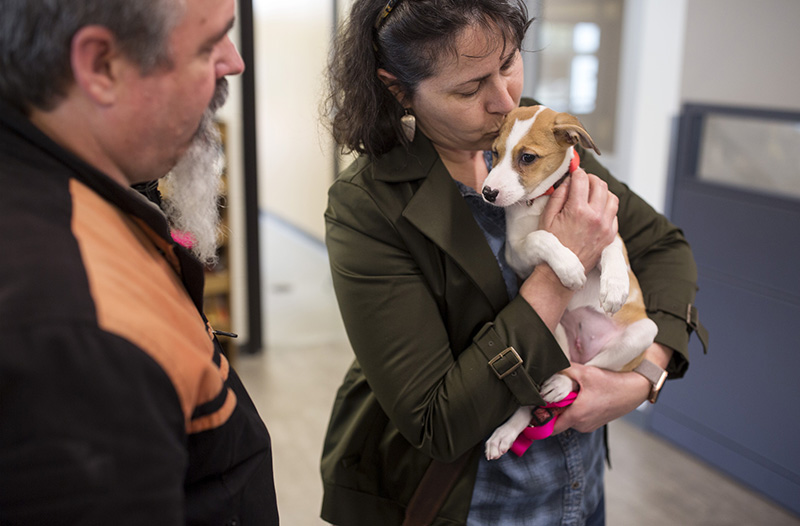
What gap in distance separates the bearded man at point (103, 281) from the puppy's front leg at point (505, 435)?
1.66 feet

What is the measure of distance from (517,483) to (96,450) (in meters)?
0.80

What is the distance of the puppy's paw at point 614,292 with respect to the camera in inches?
45.6

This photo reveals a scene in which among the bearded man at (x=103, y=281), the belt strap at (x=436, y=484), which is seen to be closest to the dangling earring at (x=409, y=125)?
the bearded man at (x=103, y=281)

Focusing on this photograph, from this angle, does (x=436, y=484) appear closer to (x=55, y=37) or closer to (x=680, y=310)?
(x=680, y=310)

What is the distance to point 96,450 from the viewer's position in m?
0.54

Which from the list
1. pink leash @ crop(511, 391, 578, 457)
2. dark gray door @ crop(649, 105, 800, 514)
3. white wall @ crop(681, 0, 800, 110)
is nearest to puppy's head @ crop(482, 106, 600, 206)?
pink leash @ crop(511, 391, 578, 457)

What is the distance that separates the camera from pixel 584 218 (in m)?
1.14

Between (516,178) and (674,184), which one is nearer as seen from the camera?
(516,178)

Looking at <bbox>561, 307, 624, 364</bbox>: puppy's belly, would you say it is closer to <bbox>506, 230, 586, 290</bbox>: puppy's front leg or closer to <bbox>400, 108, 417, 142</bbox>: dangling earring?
<bbox>506, 230, 586, 290</bbox>: puppy's front leg

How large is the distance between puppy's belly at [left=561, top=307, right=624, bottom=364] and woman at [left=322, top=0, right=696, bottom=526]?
A: 0.32 ft

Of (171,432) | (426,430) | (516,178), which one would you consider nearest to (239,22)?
(516,178)

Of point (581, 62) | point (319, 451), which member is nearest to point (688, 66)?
point (581, 62)

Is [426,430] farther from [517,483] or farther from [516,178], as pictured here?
[516,178]

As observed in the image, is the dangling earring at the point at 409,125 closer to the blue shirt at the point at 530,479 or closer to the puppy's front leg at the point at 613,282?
the blue shirt at the point at 530,479
